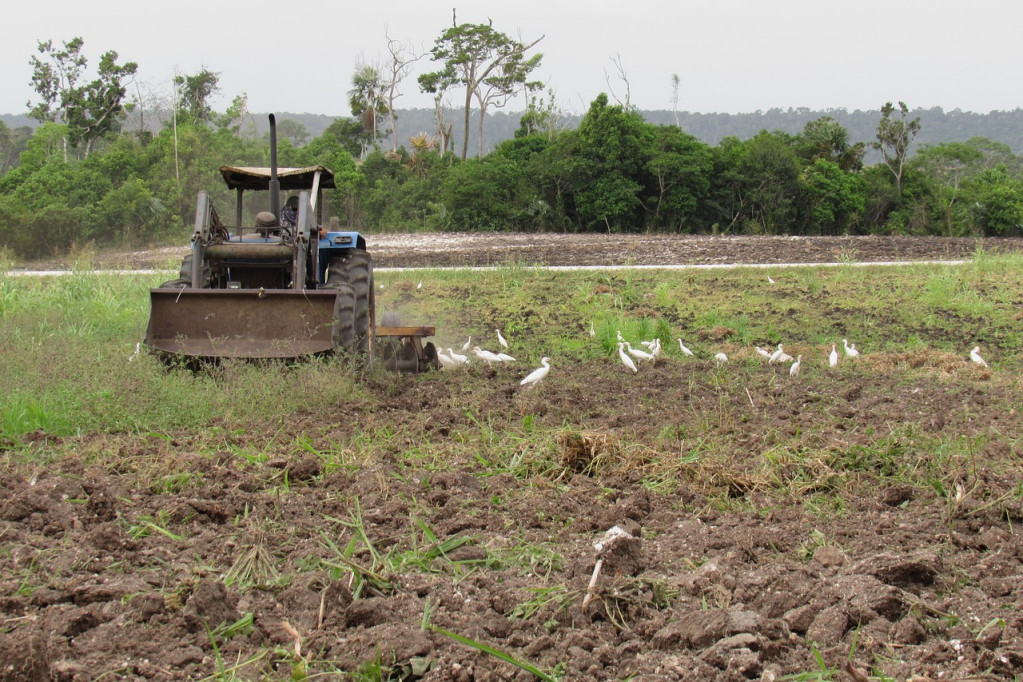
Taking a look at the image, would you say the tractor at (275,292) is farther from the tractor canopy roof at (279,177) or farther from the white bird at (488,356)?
the white bird at (488,356)

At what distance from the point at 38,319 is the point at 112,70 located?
1336 inches

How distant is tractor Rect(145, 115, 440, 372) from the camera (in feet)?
27.5

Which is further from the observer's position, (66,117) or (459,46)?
(459,46)

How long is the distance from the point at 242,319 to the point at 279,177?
2.11 m

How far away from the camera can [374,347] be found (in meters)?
9.88

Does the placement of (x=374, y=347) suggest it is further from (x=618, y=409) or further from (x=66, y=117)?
(x=66, y=117)

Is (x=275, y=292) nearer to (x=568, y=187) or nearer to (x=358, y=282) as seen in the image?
(x=358, y=282)

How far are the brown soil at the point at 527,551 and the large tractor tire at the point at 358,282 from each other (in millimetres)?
1567

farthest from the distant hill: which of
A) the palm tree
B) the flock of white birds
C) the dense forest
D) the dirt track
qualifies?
the flock of white birds

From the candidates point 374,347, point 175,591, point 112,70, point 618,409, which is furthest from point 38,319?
point 112,70

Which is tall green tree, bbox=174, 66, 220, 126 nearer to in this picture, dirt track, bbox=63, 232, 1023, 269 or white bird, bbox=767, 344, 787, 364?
dirt track, bbox=63, 232, 1023, 269

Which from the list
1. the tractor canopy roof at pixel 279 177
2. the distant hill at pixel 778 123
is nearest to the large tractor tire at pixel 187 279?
the tractor canopy roof at pixel 279 177

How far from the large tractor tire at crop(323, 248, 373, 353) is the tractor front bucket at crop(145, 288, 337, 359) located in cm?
51

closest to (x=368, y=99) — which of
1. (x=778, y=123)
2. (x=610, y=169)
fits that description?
(x=610, y=169)
